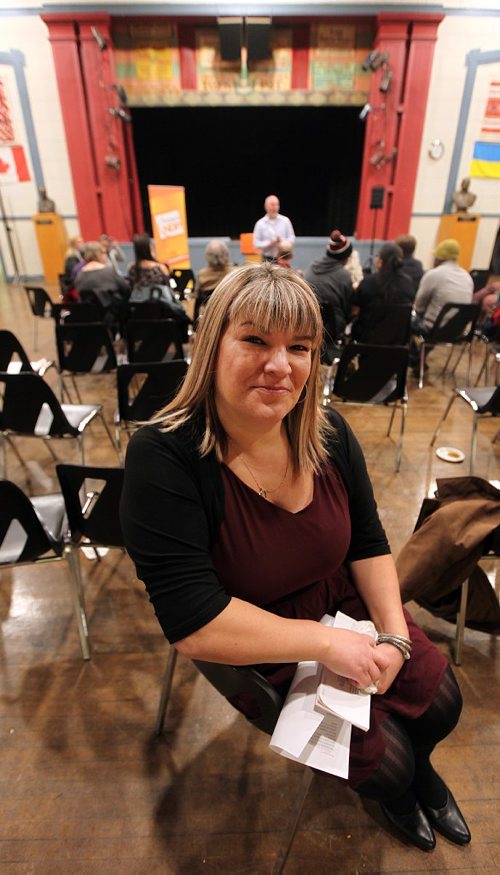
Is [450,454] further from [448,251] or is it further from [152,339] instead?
[152,339]

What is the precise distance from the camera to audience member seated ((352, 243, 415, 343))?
366 centimetres

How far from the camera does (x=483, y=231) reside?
8.20m

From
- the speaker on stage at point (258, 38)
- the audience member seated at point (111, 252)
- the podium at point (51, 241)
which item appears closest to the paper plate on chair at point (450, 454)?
the audience member seated at point (111, 252)

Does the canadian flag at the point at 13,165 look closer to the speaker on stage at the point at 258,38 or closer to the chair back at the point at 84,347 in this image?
the speaker on stage at the point at 258,38

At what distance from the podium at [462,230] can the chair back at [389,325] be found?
17.5 feet

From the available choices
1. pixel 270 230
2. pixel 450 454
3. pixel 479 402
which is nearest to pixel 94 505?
pixel 479 402

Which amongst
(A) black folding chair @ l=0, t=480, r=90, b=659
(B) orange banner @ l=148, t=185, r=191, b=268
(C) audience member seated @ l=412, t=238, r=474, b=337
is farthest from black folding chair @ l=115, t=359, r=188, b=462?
(B) orange banner @ l=148, t=185, r=191, b=268

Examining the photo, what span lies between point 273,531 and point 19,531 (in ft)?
3.44

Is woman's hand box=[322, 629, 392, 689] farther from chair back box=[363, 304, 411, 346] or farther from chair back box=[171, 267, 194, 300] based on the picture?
chair back box=[171, 267, 194, 300]

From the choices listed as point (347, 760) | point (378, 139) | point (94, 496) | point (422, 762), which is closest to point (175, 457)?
point (347, 760)

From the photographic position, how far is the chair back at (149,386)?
96.0 inches

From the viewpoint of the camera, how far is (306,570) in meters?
1.11

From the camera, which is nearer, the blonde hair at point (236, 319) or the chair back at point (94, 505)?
the blonde hair at point (236, 319)

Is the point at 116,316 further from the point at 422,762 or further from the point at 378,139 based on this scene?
the point at 378,139
